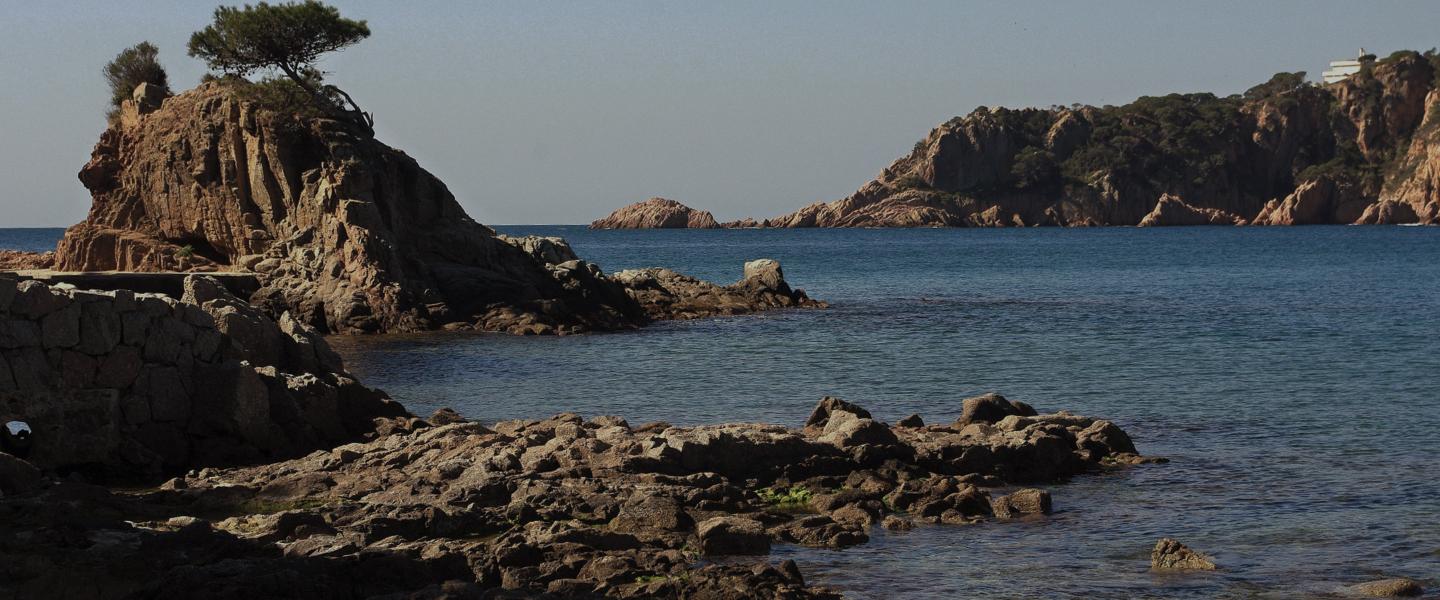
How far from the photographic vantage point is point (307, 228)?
5141cm

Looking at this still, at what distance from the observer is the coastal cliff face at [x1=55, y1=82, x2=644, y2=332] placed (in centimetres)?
4912

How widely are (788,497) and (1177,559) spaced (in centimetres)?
526

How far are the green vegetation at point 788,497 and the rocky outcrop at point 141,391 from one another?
7.37m

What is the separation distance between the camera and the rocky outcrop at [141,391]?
2047 cm

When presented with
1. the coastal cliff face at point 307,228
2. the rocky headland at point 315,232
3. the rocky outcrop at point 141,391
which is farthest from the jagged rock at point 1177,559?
the coastal cliff face at point 307,228

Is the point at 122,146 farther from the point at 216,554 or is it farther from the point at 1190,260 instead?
the point at 1190,260

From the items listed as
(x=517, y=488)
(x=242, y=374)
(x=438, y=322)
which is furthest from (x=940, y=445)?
(x=438, y=322)

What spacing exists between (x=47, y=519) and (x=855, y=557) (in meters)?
8.92

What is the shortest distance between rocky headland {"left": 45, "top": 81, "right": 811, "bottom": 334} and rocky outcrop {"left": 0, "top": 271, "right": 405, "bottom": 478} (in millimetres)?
24635

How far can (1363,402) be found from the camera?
28.6 m

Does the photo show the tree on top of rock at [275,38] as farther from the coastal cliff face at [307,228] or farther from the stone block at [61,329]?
the stone block at [61,329]

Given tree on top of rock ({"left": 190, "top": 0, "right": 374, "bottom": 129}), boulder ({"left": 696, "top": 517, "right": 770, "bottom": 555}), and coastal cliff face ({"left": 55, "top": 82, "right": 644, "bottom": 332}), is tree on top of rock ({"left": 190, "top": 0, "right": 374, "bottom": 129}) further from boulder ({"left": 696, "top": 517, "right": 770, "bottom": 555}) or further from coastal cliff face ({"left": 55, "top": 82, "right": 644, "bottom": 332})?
boulder ({"left": 696, "top": 517, "right": 770, "bottom": 555})

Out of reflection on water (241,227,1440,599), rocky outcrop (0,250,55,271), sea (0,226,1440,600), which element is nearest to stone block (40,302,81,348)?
sea (0,226,1440,600)

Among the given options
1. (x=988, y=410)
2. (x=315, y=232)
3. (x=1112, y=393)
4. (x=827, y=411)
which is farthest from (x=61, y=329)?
(x=315, y=232)
